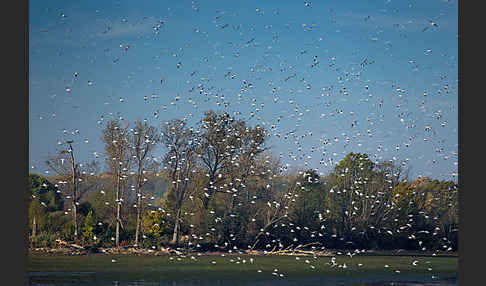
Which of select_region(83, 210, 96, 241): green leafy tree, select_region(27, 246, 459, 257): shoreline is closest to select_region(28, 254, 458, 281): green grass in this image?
select_region(27, 246, 459, 257): shoreline

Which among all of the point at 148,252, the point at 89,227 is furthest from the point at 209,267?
the point at 89,227

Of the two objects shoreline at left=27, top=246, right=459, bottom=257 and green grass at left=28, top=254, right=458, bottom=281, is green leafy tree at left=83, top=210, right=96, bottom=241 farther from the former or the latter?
green grass at left=28, top=254, right=458, bottom=281

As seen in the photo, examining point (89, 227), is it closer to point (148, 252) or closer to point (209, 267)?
point (148, 252)

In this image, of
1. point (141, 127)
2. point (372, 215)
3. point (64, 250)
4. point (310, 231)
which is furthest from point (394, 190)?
point (64, 250)

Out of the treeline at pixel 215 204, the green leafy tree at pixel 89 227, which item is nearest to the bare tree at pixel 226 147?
the treeline at pixel 215 204

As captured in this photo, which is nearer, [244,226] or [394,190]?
[244,226]
